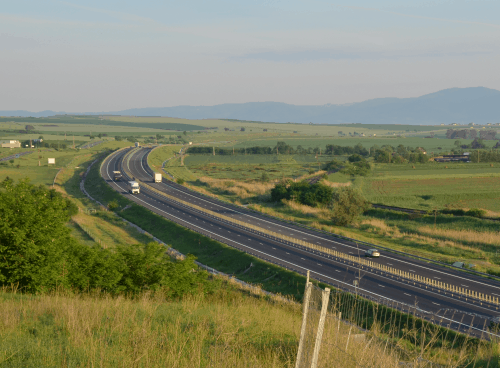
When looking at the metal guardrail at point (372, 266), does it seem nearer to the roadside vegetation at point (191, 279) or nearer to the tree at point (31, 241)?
the roadside vegetation at point (191, 279)

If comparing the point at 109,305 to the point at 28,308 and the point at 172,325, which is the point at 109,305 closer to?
the point at 28,308

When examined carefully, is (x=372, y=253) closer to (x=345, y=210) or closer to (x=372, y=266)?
(x=372, y=266)

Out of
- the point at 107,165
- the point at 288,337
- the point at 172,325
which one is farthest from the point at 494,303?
the point at 107,165

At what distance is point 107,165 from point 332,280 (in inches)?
4637

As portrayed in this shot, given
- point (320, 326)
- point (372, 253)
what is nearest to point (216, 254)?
point (372, 253)

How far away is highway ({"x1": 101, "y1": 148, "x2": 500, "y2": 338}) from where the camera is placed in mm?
34844

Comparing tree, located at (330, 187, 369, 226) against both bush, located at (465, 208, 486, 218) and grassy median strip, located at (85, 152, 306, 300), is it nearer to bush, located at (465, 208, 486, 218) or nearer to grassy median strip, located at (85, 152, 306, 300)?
bush, located at (465, 208, 486, 218)

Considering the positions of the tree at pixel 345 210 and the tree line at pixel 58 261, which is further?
the tree at pixel 345 210

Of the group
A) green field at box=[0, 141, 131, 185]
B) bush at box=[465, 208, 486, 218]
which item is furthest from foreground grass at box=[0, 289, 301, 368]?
green field at box=[0, 141, 131, 185]

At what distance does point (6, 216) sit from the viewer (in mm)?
20438

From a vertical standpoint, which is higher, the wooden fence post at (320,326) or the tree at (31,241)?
the wooden fence post at (320,326)

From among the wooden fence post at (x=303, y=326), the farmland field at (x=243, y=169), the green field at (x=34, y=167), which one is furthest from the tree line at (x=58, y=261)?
the farmland field at (x=243, y=169)

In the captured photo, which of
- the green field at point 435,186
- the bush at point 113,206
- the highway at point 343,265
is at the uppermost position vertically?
the green field at point 435,186

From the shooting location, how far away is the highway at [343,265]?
34.8m
